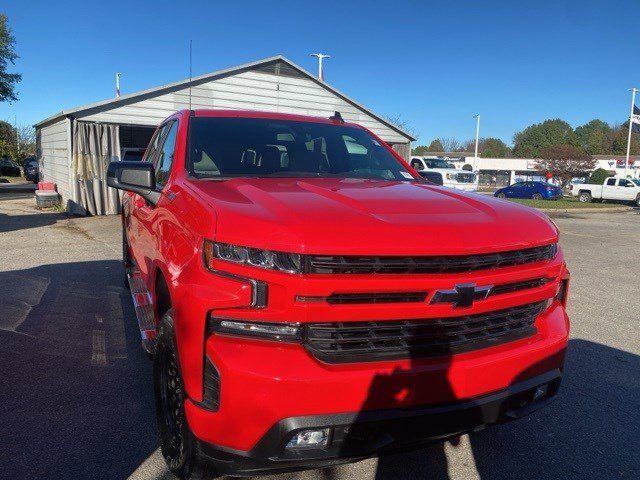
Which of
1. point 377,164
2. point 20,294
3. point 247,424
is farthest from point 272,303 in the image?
point 20,294

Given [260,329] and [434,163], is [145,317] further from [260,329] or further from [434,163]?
[434,163]

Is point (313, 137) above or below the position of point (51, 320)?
above

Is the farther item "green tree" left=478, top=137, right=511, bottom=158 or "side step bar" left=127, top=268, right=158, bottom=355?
"green tree" left=478, top=137, right=511, bottom=158

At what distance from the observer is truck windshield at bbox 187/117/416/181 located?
332cm

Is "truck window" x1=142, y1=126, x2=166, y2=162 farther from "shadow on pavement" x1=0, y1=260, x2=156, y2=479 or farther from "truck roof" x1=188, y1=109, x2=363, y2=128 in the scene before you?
"shadow on pavement" x1=0, y1=260, x2=156, y2=479

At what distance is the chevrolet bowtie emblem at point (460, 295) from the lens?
213cm

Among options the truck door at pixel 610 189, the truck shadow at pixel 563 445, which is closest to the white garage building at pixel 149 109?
the truck shadow at pixel 563 445

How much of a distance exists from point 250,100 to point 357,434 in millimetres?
15953

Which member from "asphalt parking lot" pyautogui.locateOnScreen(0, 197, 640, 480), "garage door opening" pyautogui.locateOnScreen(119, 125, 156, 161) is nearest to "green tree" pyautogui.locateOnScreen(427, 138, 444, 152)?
"garage door opening" pyautogui.locateOnScreen(119, 125, 156, 161)

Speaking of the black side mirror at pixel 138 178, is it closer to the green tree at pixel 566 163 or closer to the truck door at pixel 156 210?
the truck door at pixel 156 210

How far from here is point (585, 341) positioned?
16.0 ft

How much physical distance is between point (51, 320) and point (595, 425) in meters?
4.75

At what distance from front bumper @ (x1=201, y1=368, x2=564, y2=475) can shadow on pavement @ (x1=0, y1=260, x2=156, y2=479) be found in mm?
1044

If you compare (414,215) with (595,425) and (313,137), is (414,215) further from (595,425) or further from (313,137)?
(595,425)
